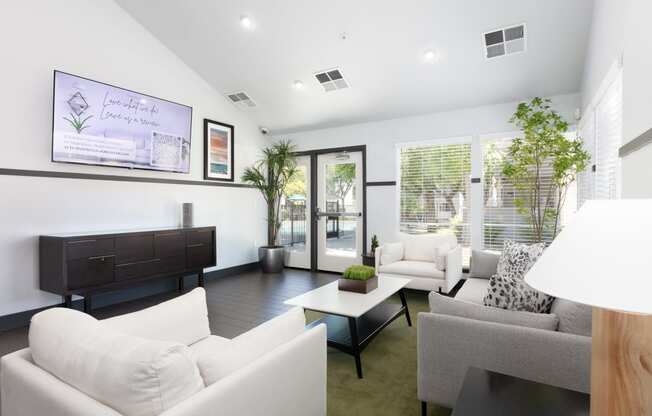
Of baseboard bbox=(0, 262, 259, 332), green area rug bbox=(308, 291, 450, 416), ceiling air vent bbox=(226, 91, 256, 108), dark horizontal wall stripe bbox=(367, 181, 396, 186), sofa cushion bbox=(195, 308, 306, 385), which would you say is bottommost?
green area rug bbox=(308, 291, 450, 416)

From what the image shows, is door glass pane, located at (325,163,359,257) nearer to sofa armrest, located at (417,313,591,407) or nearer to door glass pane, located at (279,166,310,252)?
door glass pane, located at (279,166,310,252)

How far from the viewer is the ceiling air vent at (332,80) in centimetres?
471

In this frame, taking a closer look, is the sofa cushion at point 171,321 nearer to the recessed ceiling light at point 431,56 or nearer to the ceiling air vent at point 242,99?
the recessed ceiling light at point 431,56

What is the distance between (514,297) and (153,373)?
180 cm

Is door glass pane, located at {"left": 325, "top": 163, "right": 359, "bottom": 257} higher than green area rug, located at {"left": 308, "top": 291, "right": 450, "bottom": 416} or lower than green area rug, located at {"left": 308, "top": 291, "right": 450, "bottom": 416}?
higher

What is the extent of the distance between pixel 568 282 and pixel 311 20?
157 inches

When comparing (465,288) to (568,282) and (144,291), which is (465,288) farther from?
(144,291)

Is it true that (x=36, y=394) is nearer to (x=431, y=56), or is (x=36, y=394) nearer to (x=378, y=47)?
(x=378, y=47)

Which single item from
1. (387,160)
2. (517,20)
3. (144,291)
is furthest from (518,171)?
(144,291)

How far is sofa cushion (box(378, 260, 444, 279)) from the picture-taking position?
412 cm

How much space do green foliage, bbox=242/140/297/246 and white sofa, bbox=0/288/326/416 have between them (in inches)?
186

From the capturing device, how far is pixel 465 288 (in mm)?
3207

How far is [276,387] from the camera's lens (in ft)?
4.20

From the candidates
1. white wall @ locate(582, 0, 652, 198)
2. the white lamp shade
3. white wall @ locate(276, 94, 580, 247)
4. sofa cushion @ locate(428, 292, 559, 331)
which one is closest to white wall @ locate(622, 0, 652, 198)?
white wall @ locate(582, 0, 652, 198)
